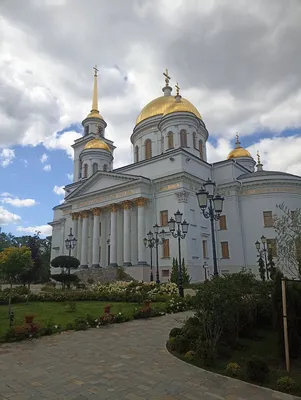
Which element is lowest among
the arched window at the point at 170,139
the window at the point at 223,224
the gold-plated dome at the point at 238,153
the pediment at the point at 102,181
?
the window at the point at 223,224

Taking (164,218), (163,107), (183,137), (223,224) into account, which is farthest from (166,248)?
(163,107)

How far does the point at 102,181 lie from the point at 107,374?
31.9m

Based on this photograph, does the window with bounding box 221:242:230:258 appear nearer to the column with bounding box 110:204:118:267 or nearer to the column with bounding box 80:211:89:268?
the column with bounding box 110:204:118:267

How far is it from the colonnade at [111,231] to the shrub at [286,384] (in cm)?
2583

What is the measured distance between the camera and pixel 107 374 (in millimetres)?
6180

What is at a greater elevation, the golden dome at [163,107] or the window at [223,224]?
the golden dome at [163,107]

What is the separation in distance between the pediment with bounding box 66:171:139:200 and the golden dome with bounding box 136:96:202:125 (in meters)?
10.3

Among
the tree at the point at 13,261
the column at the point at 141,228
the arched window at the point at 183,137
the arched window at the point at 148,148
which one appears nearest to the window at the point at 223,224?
the column at the point at 141,228

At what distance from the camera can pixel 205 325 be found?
7.54 m

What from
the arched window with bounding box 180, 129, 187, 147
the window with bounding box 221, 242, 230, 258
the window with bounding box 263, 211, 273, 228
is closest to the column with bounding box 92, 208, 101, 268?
the arched window with bounding box 180, 129, 187, 147

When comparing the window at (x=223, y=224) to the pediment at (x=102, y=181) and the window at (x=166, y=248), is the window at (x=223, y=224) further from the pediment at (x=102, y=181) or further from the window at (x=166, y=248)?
the pediment at (x=102, y=181)

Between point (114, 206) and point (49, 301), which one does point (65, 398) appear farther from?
point (114, 206)

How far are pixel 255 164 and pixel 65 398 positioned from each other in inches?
1814

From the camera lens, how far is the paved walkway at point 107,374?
205 inches
